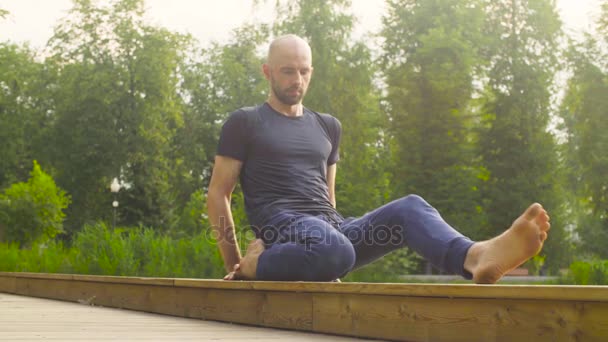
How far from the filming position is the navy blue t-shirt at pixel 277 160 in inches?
166

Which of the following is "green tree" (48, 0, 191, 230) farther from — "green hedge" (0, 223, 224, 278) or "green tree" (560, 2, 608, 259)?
"green hedge" (0, 223, 224, 278)

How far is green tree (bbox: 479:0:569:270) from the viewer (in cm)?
3234

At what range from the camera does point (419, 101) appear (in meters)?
32.0

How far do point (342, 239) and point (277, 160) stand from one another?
0.56 meters

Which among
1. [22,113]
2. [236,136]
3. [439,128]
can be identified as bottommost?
[236,136]

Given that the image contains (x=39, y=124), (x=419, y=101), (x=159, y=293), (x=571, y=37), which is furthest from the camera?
(x=39, y=124)

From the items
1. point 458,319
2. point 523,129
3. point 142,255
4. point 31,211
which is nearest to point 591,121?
point 523,129

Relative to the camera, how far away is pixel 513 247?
322 centimetres

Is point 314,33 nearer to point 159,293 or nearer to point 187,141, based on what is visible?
point 187,141

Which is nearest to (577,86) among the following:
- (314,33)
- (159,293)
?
(314,33)

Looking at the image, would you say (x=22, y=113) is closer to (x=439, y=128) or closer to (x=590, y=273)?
(x=439, y=128)

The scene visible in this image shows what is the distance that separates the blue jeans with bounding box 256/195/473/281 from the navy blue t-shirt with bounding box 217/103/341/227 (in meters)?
0.11

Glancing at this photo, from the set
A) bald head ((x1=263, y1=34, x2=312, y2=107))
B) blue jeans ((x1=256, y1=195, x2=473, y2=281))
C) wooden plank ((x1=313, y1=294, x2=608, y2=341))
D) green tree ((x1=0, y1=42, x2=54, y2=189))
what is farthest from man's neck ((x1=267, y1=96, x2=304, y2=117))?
green tree ((x1=0, y1=42, x2=54, y2=189))

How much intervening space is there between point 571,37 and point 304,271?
32.4 m
